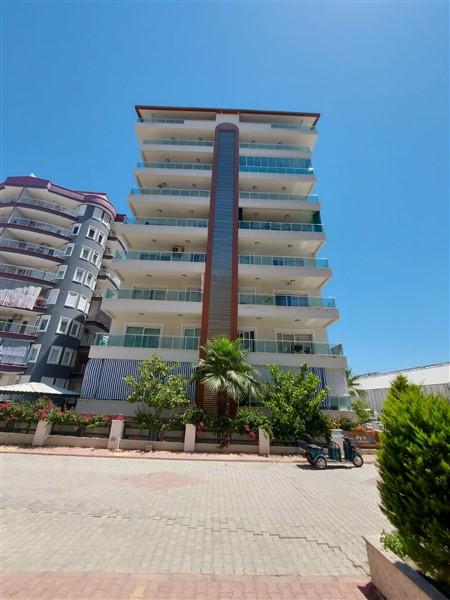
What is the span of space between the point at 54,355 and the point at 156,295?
13004 millimetres

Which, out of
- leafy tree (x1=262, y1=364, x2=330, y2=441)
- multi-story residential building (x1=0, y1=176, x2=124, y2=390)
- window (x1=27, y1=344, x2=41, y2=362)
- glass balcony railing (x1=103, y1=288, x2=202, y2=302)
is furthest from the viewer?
multi-story residential building (x1=0, y1=176, x2=124, y2=390)

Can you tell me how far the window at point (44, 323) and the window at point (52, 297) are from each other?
1647 mm

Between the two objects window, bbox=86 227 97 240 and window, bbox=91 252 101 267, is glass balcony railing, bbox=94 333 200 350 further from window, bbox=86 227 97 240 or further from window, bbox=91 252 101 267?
window, bbox=86 227 97 240

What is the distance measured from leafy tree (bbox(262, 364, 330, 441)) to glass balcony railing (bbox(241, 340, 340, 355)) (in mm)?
2995

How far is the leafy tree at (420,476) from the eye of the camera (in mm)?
Result: 3245

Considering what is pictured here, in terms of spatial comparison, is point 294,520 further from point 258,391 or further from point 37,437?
point 37,437

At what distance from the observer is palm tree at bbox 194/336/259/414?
15.3 meters

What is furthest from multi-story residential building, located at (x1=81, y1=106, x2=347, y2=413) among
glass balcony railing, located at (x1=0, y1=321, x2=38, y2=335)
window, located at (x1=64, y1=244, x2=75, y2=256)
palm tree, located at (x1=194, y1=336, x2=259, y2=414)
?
glass balcony railing, located at (x1=0, y1=321, x2=38, y2=335)

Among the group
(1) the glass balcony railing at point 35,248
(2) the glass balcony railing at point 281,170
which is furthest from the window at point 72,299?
(2) the glass balcony railing at point 281,170

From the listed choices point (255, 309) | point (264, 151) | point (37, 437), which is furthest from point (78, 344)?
point (264, 151)

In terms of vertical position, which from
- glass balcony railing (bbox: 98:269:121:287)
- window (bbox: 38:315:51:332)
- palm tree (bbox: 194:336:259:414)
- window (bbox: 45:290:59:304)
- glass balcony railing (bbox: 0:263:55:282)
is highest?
glass balcony railing (bbox: 98:269:121:287)

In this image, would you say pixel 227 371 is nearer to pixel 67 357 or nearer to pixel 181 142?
pixel 67 357

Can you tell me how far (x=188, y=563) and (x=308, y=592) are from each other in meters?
2.07

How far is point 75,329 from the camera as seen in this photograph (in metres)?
27.9
